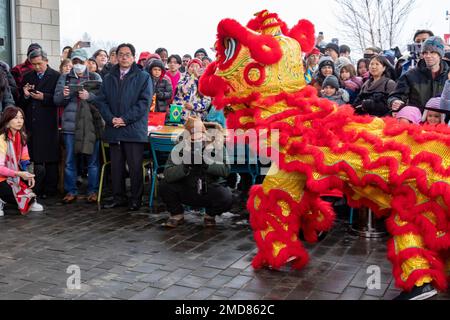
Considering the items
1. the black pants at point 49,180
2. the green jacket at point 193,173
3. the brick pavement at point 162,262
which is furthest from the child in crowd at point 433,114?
the black pants at point 49,180

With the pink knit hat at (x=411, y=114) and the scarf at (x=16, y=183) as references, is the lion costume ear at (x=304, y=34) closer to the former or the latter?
the pink knit hat at (x=411, y=114)

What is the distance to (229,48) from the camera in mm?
4863

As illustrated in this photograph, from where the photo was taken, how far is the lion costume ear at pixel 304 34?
5012 millimetres

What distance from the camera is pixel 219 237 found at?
6141 millimetres

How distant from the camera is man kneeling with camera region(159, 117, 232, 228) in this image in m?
6.45

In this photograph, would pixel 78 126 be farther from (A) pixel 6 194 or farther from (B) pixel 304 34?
(B) pixel 304 34

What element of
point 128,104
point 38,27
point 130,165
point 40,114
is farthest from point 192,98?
point 38,27

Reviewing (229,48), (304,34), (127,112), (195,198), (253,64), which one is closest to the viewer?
(253,64)

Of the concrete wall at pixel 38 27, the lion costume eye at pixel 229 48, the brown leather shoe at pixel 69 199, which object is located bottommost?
the brown leather shoe at pixel 69 199

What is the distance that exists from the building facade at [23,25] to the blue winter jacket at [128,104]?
12.6 feet

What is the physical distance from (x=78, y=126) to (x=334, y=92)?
11.7 feet

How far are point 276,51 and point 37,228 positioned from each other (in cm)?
364

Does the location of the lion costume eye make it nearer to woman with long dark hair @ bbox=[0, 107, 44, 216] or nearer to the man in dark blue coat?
the man in dark blue coat
